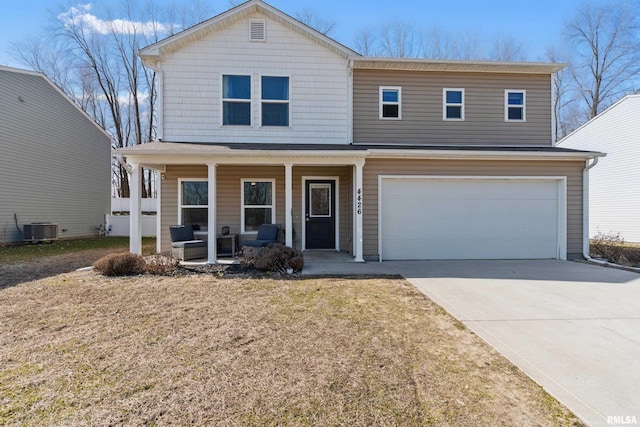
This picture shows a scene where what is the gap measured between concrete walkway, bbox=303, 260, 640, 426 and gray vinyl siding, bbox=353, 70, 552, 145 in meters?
4.27

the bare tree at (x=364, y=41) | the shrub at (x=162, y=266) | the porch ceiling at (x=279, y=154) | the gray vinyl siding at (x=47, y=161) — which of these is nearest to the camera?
the shrub at (x=162, y=266)

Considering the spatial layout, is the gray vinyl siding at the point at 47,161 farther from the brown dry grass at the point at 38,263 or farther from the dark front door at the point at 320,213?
the dark front door at the point at 320,213

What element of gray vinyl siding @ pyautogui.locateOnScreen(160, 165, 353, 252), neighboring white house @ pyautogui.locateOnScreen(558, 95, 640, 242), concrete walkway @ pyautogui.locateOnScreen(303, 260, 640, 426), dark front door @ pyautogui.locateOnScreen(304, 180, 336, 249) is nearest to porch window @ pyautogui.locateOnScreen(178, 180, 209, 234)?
gray vinyl siding @ pyautogui.locateOnScreen(160, 165, 353, 252)

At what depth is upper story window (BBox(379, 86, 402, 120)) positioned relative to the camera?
35.9ft

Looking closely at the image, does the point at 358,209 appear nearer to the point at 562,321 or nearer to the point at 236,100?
the point at 236,100

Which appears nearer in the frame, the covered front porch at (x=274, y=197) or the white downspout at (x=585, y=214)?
the covered front porch at (x=274, y=197)

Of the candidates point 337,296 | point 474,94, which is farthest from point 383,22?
point 337,296

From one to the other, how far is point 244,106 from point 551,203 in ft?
30.4

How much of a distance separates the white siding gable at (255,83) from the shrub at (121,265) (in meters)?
3.98

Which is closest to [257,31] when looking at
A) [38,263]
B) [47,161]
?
[38,263]

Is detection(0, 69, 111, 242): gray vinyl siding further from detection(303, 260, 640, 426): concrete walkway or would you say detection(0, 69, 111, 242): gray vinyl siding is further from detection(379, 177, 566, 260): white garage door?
detection(379, 177, 566, 260): white garage door

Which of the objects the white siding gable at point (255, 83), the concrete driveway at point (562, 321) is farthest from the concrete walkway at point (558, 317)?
the white siding gable at point (255, 83)

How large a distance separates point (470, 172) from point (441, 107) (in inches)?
103

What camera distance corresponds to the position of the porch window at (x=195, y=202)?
10.5m
